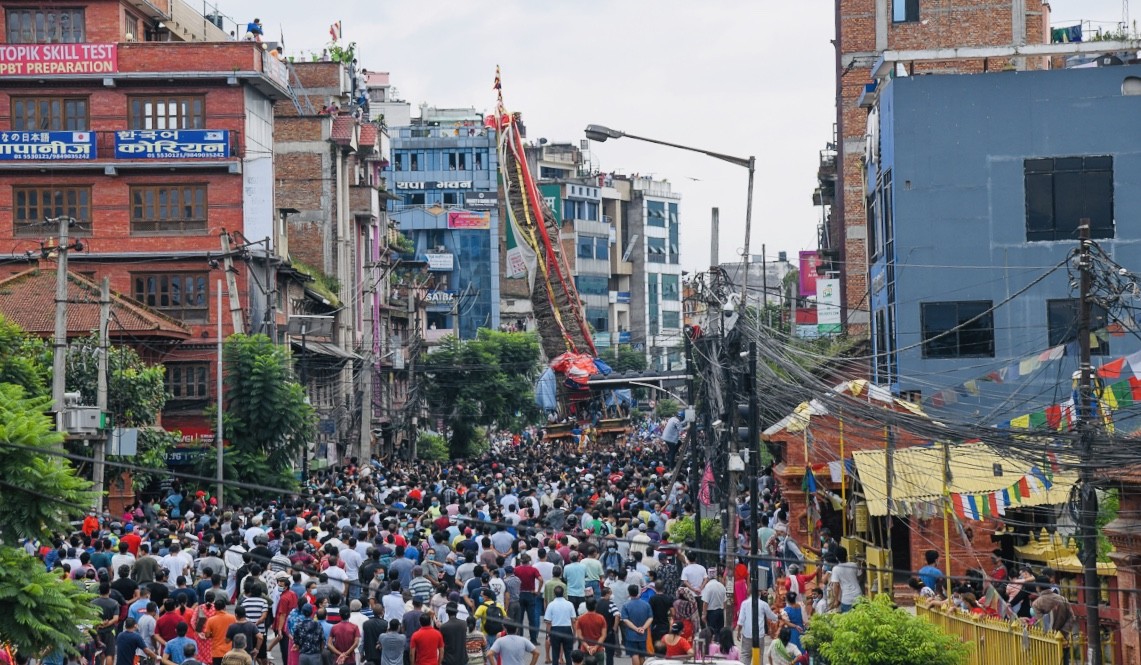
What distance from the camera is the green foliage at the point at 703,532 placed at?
99.2 feet

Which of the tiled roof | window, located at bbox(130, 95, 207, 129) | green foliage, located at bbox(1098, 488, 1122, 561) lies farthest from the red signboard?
green foliage, located at bbox(1098, 488, 1122, 561)

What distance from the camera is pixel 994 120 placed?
33656 millimetres

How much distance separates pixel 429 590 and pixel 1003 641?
263 inches

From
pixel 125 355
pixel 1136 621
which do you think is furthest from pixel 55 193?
pixel 1136 621

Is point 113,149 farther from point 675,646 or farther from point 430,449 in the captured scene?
point 675,646

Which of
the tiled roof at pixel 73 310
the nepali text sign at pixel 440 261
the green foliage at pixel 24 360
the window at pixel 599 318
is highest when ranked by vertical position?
the nepali text sign at pixel 440 261

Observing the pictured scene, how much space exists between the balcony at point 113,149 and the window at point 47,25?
8.89ft

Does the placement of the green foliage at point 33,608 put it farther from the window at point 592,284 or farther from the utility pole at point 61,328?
the window at point 592,284

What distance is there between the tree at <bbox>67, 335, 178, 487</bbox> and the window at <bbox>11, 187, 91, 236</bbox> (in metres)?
8.67

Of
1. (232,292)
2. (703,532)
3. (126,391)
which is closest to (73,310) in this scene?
(232,292)

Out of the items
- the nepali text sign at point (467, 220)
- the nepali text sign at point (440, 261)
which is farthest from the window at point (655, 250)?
the nepali text sign at point (440, 261)

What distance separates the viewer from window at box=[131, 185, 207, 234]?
162 ft

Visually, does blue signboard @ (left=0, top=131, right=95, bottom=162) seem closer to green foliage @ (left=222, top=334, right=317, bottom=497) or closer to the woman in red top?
green foliage @ (left=222, top=334, right=317, bottom=497)

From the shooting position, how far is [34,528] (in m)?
16.7
